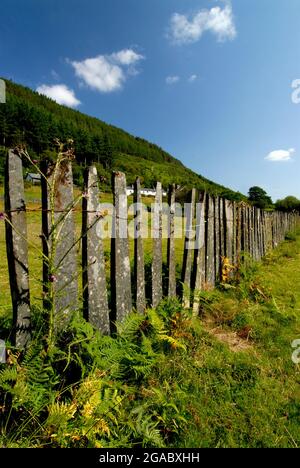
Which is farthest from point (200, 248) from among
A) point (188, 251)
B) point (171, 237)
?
point (171, 237)

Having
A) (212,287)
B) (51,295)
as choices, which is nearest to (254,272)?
(212,287)

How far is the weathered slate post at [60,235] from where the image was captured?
2.28m

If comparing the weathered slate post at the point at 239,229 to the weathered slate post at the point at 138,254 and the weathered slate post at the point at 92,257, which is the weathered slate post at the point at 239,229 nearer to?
the weathered slate post at the point at 138,254

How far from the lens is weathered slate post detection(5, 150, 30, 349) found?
2.19 meters

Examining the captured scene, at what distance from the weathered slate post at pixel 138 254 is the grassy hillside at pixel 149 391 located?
216 millimetres

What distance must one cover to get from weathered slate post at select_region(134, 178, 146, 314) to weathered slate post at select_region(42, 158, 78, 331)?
2.77ft

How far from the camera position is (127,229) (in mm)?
3115

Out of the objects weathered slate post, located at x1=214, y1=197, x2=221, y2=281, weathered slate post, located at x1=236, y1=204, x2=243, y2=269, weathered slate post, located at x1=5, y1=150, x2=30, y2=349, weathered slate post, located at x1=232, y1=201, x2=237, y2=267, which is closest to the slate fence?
weathered slate post, located at x1=5, y1=150, x2=30, y2=349

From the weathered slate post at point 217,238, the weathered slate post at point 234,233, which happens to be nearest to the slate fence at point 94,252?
the weathered slate post at point 217,238

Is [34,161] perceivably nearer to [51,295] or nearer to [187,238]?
[51,295]

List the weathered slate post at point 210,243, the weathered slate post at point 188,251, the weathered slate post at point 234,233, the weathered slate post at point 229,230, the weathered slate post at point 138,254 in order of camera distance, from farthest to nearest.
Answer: the weathered slate post at point 234,233
the weathered slate post at point 229,230
the weathered slate post at point 210,243
the weathered slate post at point 188,251
the weathered slate post at point 138,254

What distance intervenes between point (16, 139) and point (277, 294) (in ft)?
16.3

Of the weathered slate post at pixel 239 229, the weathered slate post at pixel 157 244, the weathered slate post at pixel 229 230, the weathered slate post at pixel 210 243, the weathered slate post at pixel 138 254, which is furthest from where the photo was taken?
the weathered slate post at pixel 239 229

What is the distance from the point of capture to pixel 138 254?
3.27 metres
